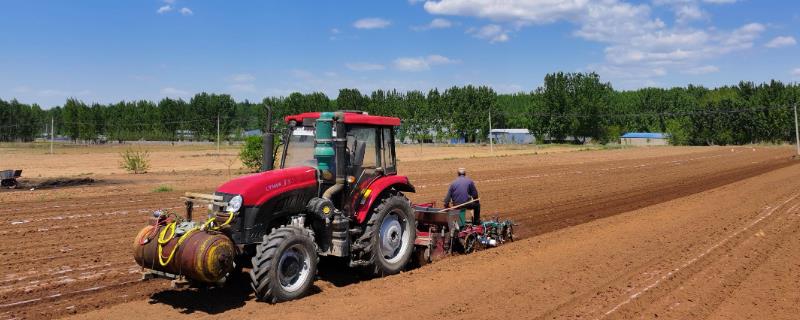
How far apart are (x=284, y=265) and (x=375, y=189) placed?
70.8 inches

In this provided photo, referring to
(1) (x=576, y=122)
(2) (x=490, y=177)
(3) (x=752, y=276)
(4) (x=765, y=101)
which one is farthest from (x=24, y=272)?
(4) (x=765, y=101)

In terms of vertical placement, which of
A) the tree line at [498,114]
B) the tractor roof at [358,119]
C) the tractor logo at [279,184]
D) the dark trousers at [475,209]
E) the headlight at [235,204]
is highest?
the tree line at [498,114]

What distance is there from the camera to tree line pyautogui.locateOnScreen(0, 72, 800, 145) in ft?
280

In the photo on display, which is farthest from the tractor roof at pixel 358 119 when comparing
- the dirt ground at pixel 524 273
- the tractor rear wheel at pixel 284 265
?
the dirt ground at pixel 524 273

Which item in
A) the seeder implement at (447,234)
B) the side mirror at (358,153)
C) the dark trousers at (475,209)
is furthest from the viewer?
the dark trousers at (475,209)

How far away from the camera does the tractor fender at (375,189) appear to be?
782cm

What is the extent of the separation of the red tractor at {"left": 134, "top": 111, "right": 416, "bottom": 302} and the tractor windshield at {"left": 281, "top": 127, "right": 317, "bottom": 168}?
1 centimetres

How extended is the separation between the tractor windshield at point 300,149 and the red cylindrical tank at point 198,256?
1.72m

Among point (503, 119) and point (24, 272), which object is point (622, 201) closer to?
point (24, 272)

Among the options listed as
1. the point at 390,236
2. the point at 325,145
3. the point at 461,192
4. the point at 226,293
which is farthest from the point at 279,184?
the point at 461,192

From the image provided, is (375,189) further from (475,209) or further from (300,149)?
(475,209)

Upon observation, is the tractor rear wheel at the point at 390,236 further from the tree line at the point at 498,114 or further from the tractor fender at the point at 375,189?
the tree line at the point at 498,114

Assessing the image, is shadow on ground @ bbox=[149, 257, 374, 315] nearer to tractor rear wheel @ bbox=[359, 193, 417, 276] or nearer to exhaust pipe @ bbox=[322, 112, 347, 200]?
tractor rear wheel @ bbox=[359, 193, 417, 276]

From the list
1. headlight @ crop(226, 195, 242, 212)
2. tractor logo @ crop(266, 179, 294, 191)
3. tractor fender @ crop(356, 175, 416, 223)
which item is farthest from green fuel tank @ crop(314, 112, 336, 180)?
headlight @ crop(226, 195, 242, 212)
